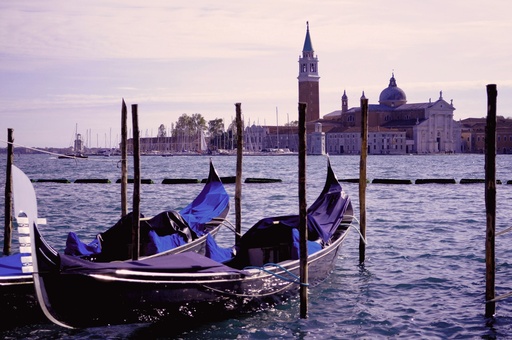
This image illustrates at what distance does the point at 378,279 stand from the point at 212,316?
3363mm

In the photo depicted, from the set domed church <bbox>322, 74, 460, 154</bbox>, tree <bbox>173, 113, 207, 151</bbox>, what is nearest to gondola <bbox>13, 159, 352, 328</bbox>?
domed church <bbox>322, 74, 460, 154</bbox>

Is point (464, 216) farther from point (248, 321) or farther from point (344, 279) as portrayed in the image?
point (248, 321)

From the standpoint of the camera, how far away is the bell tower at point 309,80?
93250 mm

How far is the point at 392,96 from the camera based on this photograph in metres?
94.6

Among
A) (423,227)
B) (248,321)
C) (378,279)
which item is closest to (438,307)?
(378,279)

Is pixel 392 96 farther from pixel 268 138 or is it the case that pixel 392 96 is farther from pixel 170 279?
pixel 170 279

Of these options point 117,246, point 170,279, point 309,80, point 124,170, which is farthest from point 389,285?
point 309,80

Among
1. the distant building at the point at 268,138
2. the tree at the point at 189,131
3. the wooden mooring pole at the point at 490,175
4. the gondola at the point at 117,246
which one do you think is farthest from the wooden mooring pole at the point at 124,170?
the tree at the point at 189,131

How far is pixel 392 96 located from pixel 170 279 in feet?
298

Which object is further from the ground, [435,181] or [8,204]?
[8,204]

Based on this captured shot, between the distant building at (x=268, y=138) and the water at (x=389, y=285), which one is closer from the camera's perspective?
the water at (x=389, y=285)

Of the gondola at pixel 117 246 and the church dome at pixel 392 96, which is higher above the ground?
the church dome at pixel 392 96

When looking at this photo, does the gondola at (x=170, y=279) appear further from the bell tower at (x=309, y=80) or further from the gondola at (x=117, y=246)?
the bell tower at (x=309, y=80)

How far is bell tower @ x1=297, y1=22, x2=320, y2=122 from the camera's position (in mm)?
93250
